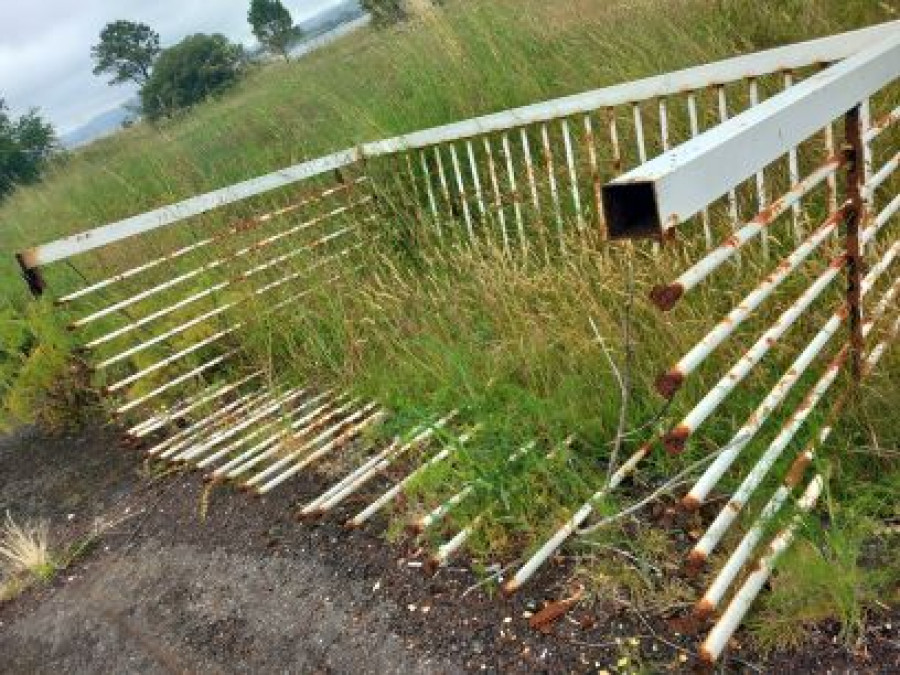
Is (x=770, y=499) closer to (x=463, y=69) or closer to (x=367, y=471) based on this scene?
(x=367, y=471)

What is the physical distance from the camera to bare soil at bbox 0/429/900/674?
1959 millimetres

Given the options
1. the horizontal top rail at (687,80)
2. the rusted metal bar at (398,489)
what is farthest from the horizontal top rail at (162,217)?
the rusted metal bar at (398,489)

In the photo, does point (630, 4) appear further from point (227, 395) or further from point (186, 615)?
point (186, 615)

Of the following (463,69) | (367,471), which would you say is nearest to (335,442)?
(367,471)

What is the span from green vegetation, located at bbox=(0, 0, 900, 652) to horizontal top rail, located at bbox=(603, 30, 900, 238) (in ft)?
1.05

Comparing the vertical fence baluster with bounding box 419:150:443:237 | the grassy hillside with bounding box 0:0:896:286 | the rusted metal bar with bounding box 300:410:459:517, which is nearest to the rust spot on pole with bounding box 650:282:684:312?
the rusted metal bar with bounding box 300:410:459:517

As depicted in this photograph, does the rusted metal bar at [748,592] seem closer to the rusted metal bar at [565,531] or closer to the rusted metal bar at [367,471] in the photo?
the rusted metal bar at [565,531]

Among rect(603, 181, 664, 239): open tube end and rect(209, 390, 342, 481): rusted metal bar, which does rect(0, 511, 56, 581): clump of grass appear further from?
rect(603, 181, 664, 239): open tube end

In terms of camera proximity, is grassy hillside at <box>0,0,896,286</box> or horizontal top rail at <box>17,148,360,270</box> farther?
grassy hillside at <box>0,0,896,286</box>

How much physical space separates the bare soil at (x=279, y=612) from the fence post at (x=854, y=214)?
0.85 m

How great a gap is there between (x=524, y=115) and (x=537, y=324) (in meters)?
1.22

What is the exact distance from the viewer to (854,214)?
2.02 metres

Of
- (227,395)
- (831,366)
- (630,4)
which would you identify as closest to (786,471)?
(831,366)

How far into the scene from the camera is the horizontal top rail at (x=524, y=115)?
2.69 m
